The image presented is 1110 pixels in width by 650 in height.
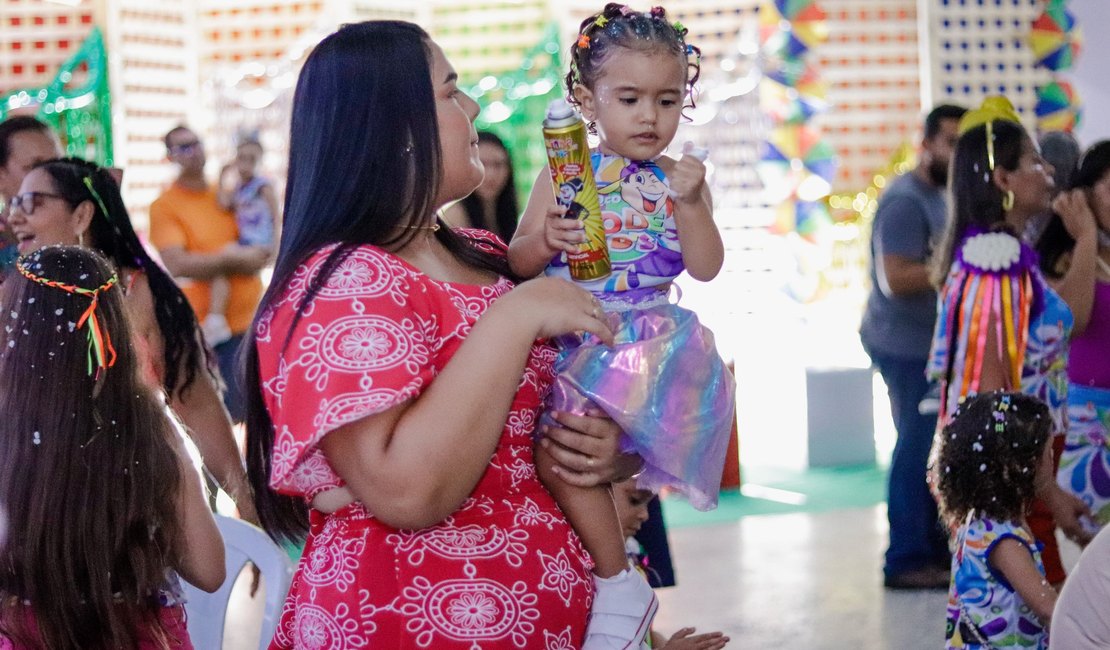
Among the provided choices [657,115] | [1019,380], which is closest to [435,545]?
[657,115]

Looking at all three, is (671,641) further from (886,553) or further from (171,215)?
(171,215)

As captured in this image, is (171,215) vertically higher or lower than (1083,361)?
higher

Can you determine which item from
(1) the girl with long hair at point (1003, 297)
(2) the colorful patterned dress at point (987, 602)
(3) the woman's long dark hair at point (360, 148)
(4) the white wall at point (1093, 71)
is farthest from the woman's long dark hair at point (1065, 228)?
(4) the white wall at point (1093, 71)

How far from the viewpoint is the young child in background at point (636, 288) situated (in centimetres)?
173

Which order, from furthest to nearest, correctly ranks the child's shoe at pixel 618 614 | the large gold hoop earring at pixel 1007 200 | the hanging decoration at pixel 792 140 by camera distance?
1. the hanging decoration at pixel 792 140
2. the large gold hoop earring at pixel 1007 200
3. the child's shoe at pixel 618 614

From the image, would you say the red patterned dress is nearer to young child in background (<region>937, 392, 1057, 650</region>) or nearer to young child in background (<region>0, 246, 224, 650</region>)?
young child in background (<region>0, 246, 224, 650</region>)

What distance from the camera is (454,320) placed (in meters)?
1.55

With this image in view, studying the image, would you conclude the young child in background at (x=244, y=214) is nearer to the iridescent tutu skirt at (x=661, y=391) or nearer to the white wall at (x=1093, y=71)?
the iridescent tutu skirt at (x=661, y=391)

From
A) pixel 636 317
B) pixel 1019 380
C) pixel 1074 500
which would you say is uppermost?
pixel 636 317

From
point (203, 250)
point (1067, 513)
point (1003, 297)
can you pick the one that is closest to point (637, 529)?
point (1067, 513)

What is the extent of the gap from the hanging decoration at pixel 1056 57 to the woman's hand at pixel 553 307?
329 inches

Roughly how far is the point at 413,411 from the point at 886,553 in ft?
11.8

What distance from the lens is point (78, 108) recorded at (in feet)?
26.1

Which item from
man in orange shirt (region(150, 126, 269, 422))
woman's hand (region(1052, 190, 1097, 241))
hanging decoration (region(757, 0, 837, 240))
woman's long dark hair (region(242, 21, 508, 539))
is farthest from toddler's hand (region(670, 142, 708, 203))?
hanging decoration (region(757, 0, 837, 240))
